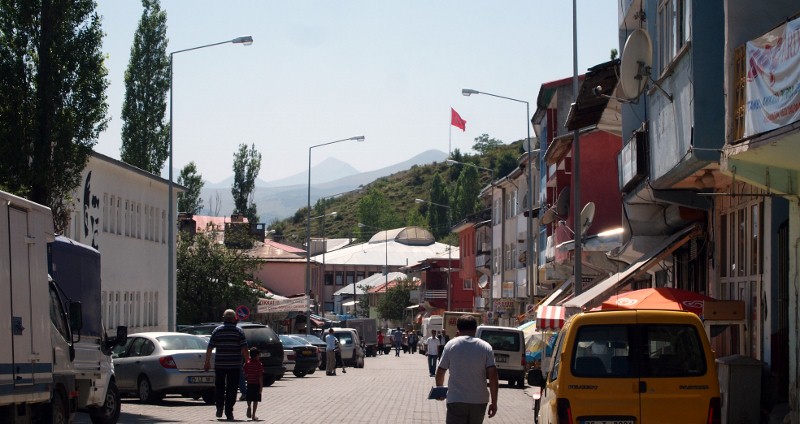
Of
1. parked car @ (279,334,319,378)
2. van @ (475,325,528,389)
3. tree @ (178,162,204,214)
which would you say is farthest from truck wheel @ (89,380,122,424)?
tree @ (178,162,204,214)

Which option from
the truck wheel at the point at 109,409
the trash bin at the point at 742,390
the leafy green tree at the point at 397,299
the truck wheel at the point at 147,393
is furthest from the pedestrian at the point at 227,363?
the leafy green tree at the point at 397,299

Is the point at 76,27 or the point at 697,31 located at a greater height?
the point at 76,27

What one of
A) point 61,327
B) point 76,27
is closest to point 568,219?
point 76,27

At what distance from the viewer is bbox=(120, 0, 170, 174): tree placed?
60500 mm

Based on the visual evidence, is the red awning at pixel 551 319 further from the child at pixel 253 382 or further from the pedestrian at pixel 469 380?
the pedestrian at pixel 469 380

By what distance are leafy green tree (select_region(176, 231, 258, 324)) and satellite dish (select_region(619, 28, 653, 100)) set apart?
40.5m

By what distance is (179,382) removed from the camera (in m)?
24.4

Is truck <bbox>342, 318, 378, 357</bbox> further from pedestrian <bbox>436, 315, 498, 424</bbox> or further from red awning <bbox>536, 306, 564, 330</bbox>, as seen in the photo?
pedestrian <bbox>436, 315, 498, 424</bbox>

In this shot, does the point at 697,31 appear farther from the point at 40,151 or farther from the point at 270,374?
the point at 270,374

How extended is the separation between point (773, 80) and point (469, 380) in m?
4.57

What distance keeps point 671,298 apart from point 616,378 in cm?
707

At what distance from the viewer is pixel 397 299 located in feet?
397

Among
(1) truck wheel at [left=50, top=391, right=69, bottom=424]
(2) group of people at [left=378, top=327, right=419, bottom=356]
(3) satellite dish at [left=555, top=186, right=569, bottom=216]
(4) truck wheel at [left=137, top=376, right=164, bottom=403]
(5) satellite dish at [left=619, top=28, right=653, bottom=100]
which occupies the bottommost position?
(2) group of people at [left=378, top=327, right=419, bottom=356]

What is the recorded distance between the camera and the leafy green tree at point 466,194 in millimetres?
165375
